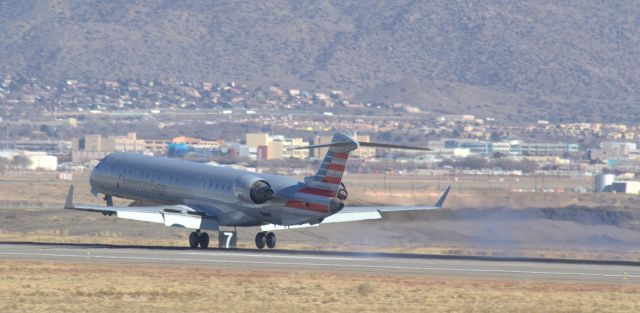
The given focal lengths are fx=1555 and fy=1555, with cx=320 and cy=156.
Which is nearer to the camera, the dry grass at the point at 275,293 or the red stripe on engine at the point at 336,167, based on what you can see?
the dry grass at the point at 275,293

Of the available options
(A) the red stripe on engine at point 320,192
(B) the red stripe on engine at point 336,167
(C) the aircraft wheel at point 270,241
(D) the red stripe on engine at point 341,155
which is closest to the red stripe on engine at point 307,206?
(A) the red stripe on engine at point 320,192

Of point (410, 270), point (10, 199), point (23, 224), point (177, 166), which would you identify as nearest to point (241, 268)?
point (410, 270)

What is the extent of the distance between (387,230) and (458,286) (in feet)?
183

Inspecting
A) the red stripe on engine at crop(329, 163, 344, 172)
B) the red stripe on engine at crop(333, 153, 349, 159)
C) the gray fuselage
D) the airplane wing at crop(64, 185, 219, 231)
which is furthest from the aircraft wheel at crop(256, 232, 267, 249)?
the red stripe on engine at crop(333, 153, 349, 159)

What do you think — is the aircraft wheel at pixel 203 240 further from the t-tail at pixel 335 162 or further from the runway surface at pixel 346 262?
the t-tail at pixel 335 162

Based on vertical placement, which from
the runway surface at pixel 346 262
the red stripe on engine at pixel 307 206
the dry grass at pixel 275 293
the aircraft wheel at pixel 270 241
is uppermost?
the red stripe on engine at pixel 307 206

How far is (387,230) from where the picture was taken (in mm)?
118625

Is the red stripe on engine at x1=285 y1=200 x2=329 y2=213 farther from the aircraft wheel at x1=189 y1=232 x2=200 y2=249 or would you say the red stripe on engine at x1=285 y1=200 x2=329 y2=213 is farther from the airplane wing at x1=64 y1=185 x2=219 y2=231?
the aircraft wheel at x1=189 y1=232 x2=200 y2=249

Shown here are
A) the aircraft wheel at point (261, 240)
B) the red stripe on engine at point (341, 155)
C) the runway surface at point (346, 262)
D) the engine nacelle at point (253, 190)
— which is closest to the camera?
the runway surface at point (346, 262)

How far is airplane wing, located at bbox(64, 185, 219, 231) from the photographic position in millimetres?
81250

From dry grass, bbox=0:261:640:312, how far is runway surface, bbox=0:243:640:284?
3.42 meters

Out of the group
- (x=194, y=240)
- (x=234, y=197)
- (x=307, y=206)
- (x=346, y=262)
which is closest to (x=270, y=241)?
(x=234, y=197)

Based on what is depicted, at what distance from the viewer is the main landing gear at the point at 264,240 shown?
3433 inches

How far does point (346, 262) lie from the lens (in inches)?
2963
